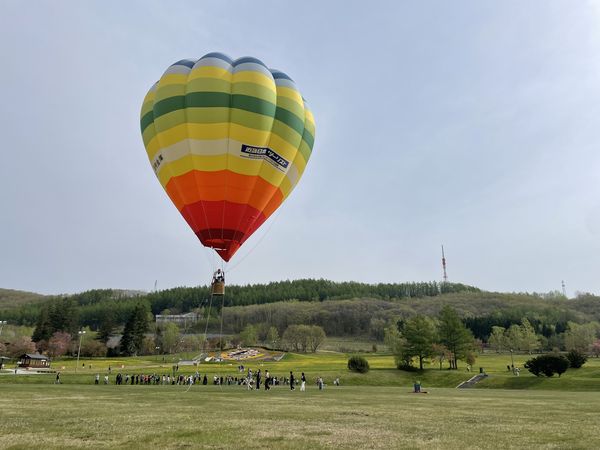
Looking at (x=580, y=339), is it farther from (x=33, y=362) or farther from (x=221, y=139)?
(x=33, y=362)

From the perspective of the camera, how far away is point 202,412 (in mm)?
16297

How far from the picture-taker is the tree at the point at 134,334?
116662mm

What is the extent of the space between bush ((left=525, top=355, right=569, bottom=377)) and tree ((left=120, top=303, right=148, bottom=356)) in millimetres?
99817

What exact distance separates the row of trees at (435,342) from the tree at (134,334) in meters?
79.5

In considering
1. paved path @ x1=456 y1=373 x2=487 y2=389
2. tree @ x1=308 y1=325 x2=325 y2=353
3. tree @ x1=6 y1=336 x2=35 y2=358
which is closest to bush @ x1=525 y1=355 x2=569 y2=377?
paved path @ x1=456 y1=373 x2=487 y2=389

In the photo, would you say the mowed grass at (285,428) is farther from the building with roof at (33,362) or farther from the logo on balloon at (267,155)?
the building with roof at (33,362)

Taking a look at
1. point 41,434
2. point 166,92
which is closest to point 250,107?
point 166,92

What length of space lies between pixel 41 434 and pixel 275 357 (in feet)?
278

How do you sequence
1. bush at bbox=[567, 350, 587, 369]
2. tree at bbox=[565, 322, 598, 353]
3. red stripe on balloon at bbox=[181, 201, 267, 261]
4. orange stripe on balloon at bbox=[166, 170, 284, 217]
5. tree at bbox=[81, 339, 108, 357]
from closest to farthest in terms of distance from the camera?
orange stripe on balloon at bbox=[166, 170, 284, 217] → red stripe on balloon at bbox=[181, 201, 267, 261] → bush at bbox=[567, 350, 587, 369] → tree at bbox=[565, 322, 598, 353] → tree at bbox=[81, 339, 108, 357]

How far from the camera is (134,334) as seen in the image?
11706 centimetres

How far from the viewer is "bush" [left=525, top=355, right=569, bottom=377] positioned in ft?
152

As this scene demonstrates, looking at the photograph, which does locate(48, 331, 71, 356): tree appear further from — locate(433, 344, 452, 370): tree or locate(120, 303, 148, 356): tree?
locate(433, 344, 452, 370): tree

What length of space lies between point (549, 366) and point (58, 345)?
4232 inches

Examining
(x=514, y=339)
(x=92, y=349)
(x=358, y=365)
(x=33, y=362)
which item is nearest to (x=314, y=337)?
(x=514, y=339)
